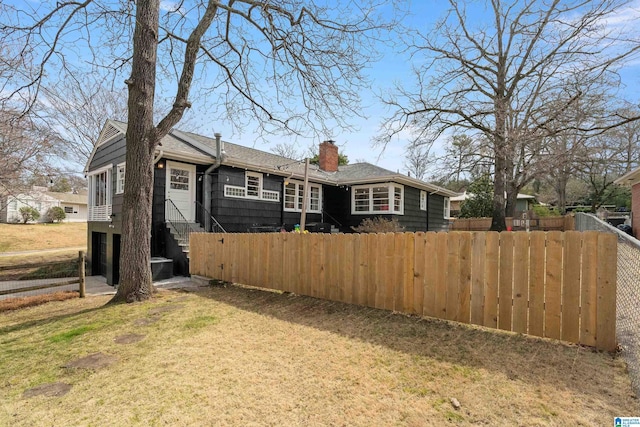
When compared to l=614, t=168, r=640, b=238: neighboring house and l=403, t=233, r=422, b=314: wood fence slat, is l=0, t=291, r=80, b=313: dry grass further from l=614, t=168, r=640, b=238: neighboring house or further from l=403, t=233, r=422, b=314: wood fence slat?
l=614, t=168, r=640, b=238: neighboring house

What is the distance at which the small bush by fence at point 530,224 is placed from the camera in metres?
20.7

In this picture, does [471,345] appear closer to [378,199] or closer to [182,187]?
[182,187]

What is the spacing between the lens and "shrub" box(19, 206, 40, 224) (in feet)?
105

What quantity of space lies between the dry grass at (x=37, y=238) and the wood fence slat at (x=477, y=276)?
28498 mm

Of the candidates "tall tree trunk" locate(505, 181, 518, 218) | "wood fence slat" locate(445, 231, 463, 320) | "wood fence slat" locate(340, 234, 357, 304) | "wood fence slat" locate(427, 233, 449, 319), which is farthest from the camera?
"tall tree trunk" locate(505, 181, 518, 218)

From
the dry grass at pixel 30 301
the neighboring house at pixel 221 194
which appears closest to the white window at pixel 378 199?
the neighboring house at pixel 221 194

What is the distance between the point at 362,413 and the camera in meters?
2.51

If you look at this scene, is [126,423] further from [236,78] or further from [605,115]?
[605,115]

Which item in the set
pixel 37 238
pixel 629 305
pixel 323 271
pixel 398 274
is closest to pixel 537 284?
pixel 629 305

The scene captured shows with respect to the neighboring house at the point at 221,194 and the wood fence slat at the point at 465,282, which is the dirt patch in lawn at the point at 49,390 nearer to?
→ the wood fence slat at the point at 465,282

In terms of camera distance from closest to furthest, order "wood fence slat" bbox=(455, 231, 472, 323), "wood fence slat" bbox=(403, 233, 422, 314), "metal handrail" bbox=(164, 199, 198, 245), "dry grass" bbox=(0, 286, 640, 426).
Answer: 1. "dry grass" bbox=(0, 286, 640, 426)
2. "wood fence slat" bbox=(455, 231, 472, 323)
3. "wood fence slat" bbox=(403, 233, 422, 314)
4. "metal handrail" bbox=(164, 199, 198, 245)

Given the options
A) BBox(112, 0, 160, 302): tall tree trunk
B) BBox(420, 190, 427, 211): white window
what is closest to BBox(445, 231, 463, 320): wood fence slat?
BBox(112, 0, 160, 302): tall tree trunk

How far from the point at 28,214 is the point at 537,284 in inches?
1687

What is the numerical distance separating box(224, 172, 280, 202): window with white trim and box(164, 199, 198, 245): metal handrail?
1.72 meters
